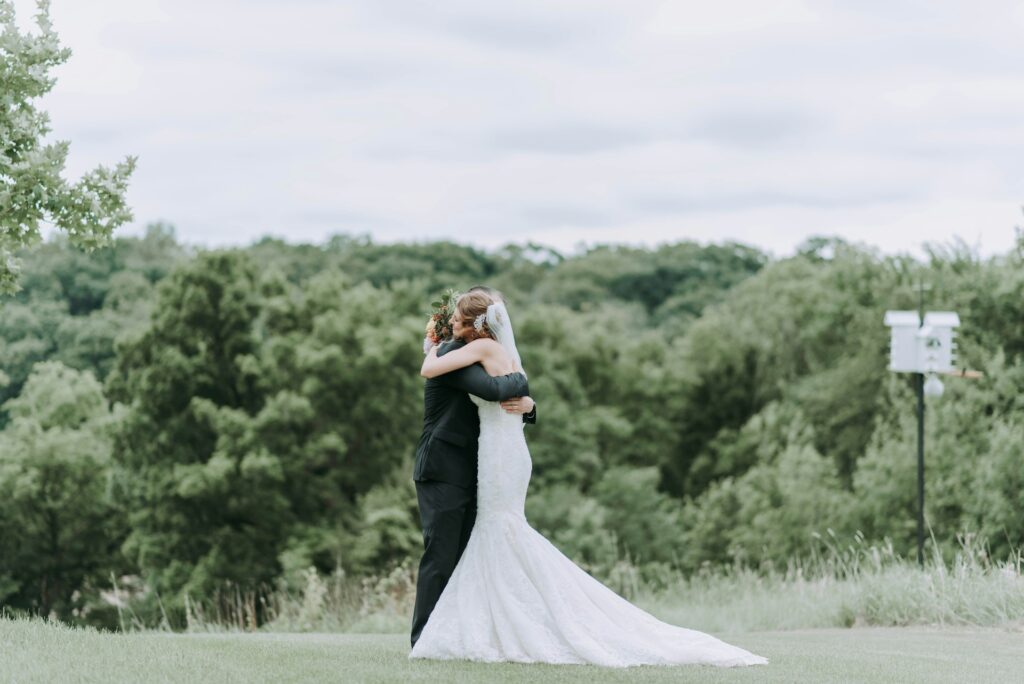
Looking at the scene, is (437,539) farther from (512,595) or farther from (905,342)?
(905,342)

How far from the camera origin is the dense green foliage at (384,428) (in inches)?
1163

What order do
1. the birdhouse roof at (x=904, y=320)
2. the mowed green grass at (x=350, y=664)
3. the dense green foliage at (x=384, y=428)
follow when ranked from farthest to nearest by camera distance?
the dense green foliage at (x=384, y=428) → the birdhouse roof at (x=904, y=320) → the mowed green grass at (x=350, y=664)

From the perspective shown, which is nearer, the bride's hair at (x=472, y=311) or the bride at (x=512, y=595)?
the bride at (x=512, y=595)

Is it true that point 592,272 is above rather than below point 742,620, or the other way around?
above

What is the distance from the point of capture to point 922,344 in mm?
16266

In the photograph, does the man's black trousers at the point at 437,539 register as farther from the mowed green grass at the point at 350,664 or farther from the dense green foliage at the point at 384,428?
the dense green foliage at the point at 384,428

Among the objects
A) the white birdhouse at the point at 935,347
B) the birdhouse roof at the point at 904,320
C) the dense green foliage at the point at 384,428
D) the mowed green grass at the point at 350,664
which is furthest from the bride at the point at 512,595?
the dense green foliage at the point at 384,428

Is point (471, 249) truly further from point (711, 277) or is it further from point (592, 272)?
point (711, 277)

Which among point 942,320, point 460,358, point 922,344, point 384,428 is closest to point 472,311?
point 460,358

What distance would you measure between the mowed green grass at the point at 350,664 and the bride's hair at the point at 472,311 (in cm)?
202

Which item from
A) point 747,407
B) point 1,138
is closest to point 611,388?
point 747,407

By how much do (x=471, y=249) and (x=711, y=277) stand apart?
13.1 meters

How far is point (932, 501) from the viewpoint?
2614 centimetres

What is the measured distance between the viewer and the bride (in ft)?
23.5
